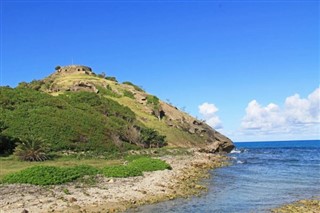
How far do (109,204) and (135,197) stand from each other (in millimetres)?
1981

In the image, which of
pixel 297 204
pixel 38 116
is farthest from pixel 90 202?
pixel 38 116

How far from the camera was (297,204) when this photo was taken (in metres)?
19.5

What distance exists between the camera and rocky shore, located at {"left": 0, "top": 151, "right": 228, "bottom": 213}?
16.8 m

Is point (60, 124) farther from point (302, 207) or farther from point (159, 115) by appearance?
point (159, 115)

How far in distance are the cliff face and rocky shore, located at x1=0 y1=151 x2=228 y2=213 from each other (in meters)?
40.2

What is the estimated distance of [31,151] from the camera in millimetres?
33781

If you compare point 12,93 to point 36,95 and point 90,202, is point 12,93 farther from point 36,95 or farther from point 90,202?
point 90,202

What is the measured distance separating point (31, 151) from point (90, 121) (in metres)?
16.3

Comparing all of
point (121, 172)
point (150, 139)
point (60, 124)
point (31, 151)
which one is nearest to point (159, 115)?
point (150, 139)

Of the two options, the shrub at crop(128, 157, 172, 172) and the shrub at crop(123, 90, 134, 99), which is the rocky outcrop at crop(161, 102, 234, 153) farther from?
the shrub at crop(128, 157, 172, 172)

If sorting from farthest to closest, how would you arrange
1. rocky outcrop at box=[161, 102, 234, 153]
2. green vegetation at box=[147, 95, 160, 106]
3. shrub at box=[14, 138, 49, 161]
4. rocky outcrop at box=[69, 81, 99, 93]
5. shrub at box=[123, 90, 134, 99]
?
shrub at box=[123, 90, 134, 99]
green vegetation at box=[147, 95, 160, 106]
rocky outcrop at box=[161, 102, 234, 153]
rocky outcrop at box=[69, 81, 99, 93]
shrub at box=[14, 138, 49, 161]

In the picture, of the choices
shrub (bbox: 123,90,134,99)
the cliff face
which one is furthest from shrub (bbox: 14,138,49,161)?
shrub (bbox: 123,90,134,99)

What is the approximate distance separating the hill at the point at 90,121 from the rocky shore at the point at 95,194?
18782mm

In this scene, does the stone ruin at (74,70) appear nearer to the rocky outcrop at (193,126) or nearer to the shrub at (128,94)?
the shrub at (128,94)
